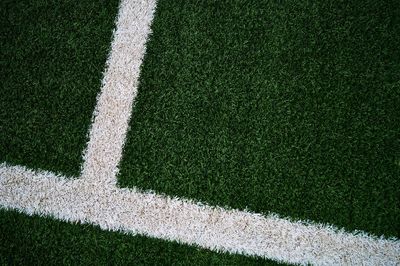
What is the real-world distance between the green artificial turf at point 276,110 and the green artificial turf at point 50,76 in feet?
0.85

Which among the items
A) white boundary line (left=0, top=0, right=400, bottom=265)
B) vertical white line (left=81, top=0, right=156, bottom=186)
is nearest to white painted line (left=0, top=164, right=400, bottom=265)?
white boundary line (left=0, top=0, right=400, bottom=265)

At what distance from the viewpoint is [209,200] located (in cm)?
187

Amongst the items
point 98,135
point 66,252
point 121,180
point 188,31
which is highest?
point 188,31

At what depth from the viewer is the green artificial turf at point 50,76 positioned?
192 cm

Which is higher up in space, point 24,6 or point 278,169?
point 24,6

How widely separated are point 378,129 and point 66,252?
1.60 m

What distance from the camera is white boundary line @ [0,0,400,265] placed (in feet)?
5.97

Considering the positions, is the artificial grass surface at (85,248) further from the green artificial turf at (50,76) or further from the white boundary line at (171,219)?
the green artificial turf at (50,76)

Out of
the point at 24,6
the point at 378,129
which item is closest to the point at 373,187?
the point at 378,129

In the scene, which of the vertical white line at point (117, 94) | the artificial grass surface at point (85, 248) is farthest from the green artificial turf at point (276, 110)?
the artificial grass surface at point (85, 248)

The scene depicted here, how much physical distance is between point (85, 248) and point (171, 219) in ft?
1.36

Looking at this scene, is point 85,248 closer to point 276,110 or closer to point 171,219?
point 171,219

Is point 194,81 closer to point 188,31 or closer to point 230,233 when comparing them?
point 188,31

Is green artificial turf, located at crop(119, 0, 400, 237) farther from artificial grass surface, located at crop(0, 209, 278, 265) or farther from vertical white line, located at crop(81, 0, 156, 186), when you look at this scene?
artificial grass surface, located at crop(0, 209, 278, 265)
